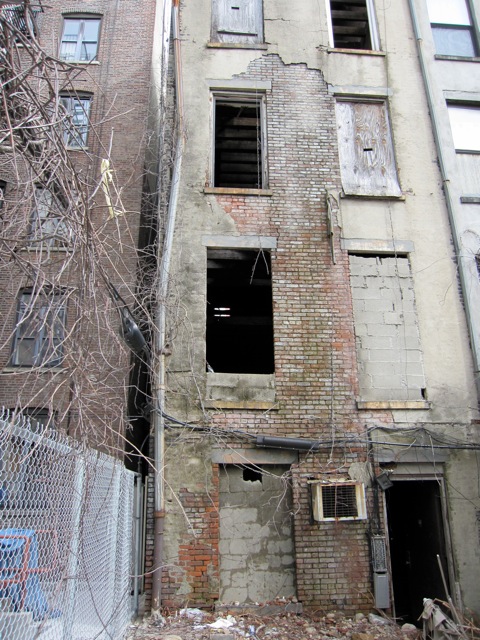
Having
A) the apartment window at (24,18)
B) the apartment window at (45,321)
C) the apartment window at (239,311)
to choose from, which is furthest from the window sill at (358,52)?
the apartment window at (24,18)

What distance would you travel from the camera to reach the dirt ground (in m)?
6.50

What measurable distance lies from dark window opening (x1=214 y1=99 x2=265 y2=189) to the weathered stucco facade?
0.05 m

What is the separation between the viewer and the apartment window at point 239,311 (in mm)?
9484

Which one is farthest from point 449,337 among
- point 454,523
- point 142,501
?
point 142,501

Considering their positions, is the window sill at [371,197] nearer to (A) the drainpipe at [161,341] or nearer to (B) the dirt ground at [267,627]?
(A) the drainpipe at [161,341]

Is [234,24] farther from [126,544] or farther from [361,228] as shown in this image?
[126,544]

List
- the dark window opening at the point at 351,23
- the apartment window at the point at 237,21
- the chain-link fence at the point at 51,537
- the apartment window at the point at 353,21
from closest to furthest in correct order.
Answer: the chain-link fence at the point at 51,537 → the apartment window at the point at 237,21 → the apartment window at the point at 353,21 → the dark window opening at the point at 351,23

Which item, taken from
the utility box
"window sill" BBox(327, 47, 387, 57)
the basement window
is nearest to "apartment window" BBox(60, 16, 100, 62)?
"window sill" BBox(327, 47, 387, 57)

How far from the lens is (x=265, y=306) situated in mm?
12414

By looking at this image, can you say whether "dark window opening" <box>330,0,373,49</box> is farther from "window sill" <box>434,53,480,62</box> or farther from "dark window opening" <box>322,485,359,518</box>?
"dark window opening" <box>322,485,359,518</box>

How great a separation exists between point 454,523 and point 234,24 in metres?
10.2

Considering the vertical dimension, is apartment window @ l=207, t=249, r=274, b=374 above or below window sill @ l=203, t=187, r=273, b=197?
below

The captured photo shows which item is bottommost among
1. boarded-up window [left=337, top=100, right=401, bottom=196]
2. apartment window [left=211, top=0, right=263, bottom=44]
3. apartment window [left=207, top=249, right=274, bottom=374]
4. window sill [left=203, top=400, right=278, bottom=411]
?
window sill [left=203, top=400, right=278, bottom=411]

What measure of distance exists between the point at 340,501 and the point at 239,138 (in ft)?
25.6
